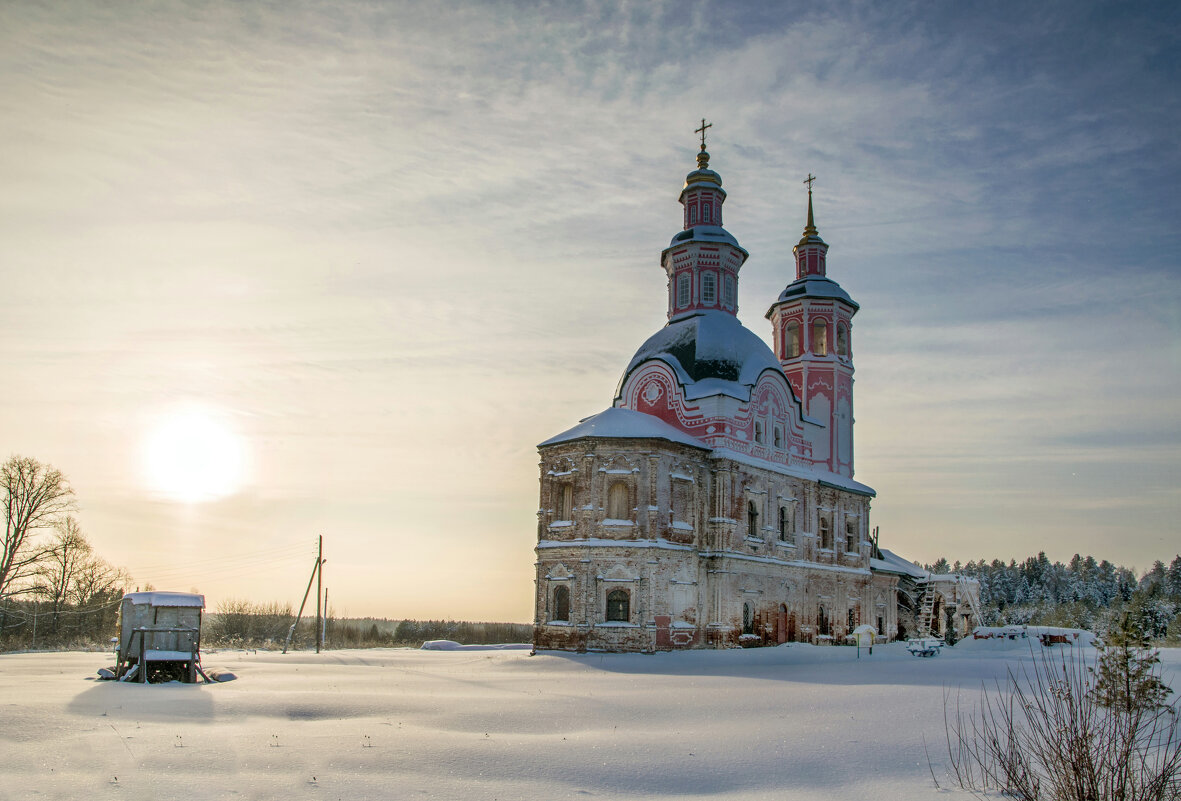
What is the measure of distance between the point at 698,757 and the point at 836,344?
34.4 meters

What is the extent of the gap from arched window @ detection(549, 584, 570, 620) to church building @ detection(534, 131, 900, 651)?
0.12 ft

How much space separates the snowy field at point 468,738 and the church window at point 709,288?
19699 mm

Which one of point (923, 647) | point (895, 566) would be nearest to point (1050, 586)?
point (895, 566)

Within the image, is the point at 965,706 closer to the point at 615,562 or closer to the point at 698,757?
the point at 698,757

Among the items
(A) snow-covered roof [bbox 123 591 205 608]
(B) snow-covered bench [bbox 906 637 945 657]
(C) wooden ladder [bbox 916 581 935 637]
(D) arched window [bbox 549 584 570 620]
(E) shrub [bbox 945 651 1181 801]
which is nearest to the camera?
(E) shrub [bbox 945 651 1181 801]

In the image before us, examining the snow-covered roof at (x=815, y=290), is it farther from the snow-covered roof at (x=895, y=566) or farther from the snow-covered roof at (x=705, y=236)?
the snow-covered roof at (x=895, y=566)

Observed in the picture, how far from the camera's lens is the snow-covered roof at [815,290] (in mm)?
42469

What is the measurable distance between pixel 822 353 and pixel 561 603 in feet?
61.4

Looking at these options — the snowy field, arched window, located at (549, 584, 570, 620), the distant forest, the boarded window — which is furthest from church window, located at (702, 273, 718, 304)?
the distant forest

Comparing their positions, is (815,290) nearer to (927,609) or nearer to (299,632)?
(927,609)

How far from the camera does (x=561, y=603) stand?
30.0 meters

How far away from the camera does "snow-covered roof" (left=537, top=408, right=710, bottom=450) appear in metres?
30.1

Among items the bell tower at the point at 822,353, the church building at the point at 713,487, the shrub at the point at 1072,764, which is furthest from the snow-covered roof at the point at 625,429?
the shrub at the point at 1072,764

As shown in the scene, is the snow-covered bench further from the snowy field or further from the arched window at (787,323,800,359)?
the arched window at (787,323,800,359)
